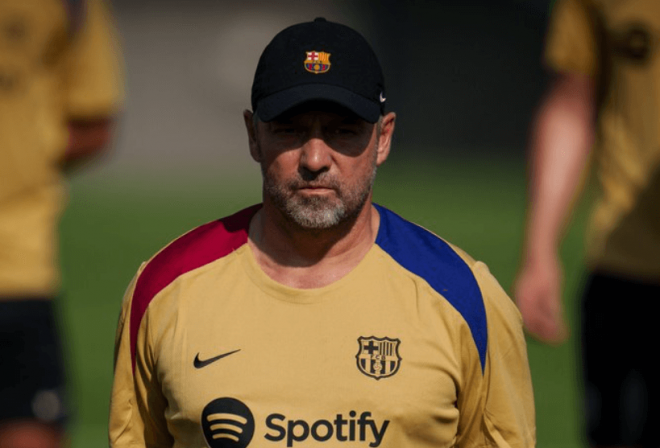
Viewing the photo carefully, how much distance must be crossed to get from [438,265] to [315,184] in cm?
47

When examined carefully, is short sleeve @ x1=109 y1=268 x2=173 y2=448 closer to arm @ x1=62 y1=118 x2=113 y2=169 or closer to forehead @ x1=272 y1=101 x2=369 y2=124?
forehead @ x1=272 y1=101 x2=369 y2=124

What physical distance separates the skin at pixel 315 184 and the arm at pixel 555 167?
75.2 inches

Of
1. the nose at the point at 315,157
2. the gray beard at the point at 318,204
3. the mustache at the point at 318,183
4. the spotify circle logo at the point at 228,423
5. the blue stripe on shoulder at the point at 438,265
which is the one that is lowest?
the spotify circle logo at the point at 228,423

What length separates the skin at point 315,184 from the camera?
4512mm

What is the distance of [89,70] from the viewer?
293 inches

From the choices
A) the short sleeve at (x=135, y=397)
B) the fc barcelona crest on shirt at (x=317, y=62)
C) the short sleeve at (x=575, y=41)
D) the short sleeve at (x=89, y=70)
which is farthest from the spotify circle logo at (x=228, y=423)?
the short sleeve at (x=89, y=70)

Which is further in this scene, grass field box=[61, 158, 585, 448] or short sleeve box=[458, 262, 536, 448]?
grass field box=[61, 158, 585, 448]

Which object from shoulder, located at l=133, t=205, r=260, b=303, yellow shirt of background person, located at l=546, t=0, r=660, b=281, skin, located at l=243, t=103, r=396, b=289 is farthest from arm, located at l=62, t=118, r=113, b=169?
skin, located at l=243, t=103, r=396, b=289

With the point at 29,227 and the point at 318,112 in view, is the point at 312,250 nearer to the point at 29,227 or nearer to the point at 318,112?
the point at 318,112

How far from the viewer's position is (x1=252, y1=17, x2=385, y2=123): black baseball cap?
4508 mm

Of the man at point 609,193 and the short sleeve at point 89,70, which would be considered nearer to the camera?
the man at point 609,193

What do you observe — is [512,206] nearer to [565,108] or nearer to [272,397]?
[565,108]

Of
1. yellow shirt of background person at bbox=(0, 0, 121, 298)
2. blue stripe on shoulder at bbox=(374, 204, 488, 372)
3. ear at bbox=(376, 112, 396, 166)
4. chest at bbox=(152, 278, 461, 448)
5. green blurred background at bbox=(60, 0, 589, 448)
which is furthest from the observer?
green blurred background at bbox=(60, 0, 589, 448)

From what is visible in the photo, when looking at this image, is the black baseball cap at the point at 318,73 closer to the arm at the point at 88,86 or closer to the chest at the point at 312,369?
the chest at the point at 312,369
